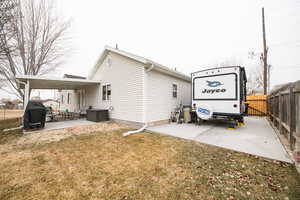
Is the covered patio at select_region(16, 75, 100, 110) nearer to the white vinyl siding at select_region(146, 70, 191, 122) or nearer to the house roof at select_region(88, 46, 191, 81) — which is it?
the house roof at select_region(88, 46, 191, 81)

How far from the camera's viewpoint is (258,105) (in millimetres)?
10867

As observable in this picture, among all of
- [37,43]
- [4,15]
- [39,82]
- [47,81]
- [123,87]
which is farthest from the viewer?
[37,43]

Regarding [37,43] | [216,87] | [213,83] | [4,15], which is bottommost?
[216,87]

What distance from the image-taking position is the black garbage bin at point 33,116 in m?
5.40

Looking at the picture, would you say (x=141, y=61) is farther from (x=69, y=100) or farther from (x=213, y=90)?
(x=69, y=100)

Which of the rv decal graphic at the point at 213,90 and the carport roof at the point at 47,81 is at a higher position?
the carport roof at the point at 47,81

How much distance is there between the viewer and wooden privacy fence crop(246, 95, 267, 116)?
416 inches

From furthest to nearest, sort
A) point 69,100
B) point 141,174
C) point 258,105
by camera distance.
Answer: point 69,100 < point 258,105 < point 141,174

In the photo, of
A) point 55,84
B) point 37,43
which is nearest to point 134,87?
point 55,84

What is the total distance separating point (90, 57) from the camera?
1820 cm

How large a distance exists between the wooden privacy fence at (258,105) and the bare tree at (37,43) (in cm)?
1943

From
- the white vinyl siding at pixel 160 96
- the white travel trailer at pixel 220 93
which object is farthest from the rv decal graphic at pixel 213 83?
the white vinyl siding at pixel 160 96

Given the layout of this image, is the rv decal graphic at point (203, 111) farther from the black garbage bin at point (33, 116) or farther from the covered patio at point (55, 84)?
the black garbage bin at point (33, 116)

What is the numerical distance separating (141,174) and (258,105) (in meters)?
13.4
